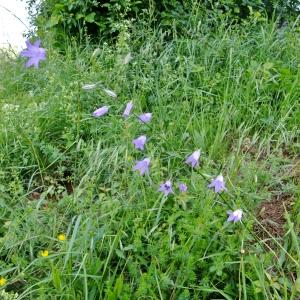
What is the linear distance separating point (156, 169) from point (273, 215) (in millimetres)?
580

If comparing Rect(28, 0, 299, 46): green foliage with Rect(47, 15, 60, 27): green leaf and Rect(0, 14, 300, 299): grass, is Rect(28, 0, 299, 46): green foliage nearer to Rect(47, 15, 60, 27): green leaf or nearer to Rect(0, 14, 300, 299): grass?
Rect(47, 15, 60, 27): green leaf

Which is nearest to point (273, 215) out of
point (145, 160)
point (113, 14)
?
point (145, 160)

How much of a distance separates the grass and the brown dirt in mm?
11

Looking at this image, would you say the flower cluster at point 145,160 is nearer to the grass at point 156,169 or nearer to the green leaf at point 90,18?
the grass at point 156,169

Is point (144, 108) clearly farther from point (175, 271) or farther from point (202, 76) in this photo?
point (175, 271)

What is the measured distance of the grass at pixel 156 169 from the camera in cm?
188

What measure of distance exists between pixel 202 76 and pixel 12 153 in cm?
132

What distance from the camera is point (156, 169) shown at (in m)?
2.26

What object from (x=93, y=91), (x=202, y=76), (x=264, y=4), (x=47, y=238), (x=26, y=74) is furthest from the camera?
(x=264, y=4)

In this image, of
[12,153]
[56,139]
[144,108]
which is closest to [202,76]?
[144,108]

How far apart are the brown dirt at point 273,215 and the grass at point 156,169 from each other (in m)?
0.01

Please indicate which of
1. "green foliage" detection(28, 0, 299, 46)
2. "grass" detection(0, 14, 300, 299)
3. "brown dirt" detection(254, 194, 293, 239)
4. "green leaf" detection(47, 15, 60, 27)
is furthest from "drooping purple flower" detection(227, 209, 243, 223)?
"green leaf" detection(47, 15, 60, 27)

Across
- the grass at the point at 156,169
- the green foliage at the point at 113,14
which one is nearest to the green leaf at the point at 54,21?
the green foliage at the point at 113,14

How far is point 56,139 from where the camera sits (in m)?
2.91
